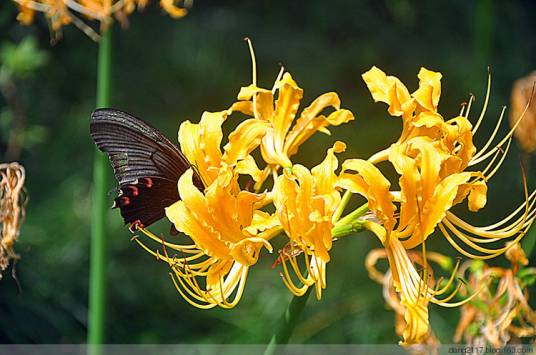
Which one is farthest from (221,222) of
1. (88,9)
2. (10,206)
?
(88,9)

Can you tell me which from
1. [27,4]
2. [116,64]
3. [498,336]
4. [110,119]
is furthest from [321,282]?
[116,64]

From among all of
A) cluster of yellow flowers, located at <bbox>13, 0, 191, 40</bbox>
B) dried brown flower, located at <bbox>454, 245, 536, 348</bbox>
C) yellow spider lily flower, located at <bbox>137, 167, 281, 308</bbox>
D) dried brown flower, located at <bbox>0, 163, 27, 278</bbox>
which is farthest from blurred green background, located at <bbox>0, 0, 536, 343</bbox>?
yellow spider lily flower, located at <bbox>137, 167, 281, 308</bbox>

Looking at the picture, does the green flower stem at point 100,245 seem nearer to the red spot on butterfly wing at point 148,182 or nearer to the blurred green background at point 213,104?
the red spot on butterfly wing at point 148,182

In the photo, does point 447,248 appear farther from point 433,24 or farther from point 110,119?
point 110,119

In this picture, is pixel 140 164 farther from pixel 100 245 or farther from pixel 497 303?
pixel 497 303

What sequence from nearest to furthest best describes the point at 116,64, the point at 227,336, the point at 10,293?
the point at 10,293, the point at 227,336, the point at 116,64
